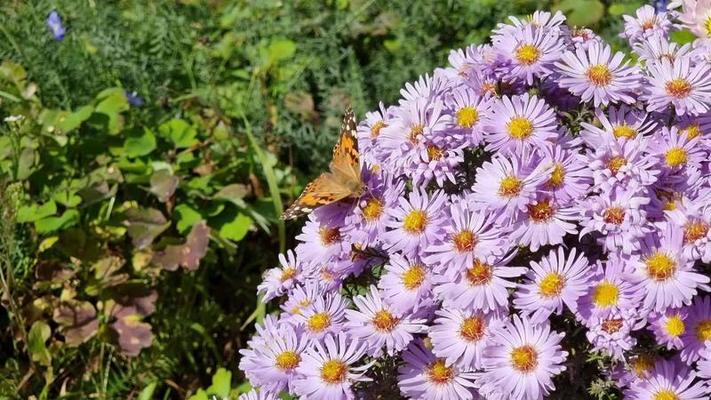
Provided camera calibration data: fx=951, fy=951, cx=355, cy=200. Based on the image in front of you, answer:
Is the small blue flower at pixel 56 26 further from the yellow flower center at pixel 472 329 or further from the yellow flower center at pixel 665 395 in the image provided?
the yellow flower center at pixel 665 395

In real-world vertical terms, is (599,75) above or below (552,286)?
above

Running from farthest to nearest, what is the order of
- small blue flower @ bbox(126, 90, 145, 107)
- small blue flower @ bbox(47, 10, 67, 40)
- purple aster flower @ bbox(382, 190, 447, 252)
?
small blue flower @ bbox(47, 10, 67, 40)
small blue flower @ bbox(126, 90, 145, 107)
purple aster flower @ bbox(382, 190, 447, 252)

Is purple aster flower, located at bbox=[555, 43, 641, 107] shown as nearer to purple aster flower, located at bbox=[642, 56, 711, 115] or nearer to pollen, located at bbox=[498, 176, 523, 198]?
purple aster flower, located at bbox=[642, 56, 711, 115]

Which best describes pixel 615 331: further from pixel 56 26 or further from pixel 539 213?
pixel 56 26

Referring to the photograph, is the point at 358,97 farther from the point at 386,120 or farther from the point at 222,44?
the point at 386,120


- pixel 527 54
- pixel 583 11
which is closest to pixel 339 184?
pixel 527 54

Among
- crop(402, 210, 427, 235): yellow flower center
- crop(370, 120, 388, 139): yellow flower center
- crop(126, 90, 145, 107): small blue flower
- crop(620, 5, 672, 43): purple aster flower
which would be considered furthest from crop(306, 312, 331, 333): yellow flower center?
crop(126, 90, 145, 107): small blue flower
